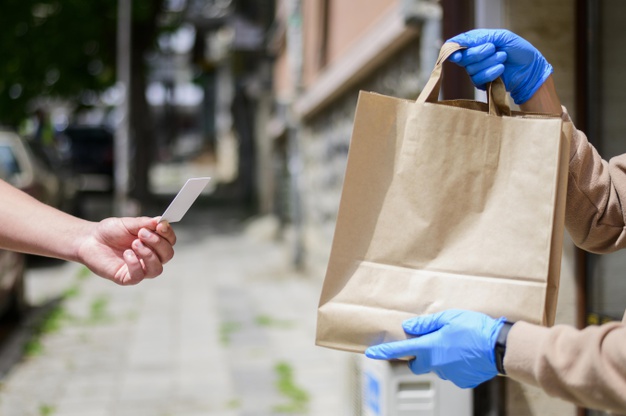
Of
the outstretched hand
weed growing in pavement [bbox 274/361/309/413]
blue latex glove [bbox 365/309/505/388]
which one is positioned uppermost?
the outstretched hand

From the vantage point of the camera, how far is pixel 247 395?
564cm

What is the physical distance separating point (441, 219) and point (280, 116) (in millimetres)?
11090

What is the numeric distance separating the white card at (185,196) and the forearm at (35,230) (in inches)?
15.7

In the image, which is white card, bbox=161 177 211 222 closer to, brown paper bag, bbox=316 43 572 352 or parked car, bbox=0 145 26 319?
brown paper bag, bbox=316 43 572 352

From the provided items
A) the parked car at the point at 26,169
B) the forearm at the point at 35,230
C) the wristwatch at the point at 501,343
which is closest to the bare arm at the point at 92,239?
the forearm at the point at 35,230

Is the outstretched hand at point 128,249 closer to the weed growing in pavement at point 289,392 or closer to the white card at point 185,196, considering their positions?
the white card at point 185,196

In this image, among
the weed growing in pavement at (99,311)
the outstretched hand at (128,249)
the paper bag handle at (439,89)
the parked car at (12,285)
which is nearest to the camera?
the paper bag handle at (439,89)

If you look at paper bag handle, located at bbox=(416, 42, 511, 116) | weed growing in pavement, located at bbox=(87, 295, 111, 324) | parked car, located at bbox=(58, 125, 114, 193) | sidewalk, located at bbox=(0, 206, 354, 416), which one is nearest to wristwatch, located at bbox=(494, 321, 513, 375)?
paper bag handle, located at bbox=(416, 42, 511, 116)

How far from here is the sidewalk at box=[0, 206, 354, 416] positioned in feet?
18.0

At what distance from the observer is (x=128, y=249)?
2.34m

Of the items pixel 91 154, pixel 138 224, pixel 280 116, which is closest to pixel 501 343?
A: pixel 138 224

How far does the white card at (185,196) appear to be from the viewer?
6.68 ft

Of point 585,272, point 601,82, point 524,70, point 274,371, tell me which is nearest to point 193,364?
point 274,371

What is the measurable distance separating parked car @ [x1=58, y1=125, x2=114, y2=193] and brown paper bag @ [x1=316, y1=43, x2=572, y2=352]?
19.9 m
